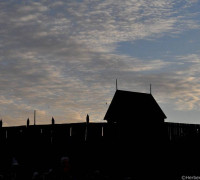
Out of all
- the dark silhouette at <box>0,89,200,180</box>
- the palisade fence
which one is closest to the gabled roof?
the dark silhouette at <box>0,89,200,180</box>

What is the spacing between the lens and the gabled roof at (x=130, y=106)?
120ft

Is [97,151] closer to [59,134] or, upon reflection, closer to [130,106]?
[59,134]

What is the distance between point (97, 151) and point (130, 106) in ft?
48.4

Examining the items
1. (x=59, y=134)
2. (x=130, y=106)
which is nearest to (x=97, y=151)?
(x=59, y=134)

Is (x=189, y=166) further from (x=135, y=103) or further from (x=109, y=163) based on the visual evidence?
(x=135, y=103)

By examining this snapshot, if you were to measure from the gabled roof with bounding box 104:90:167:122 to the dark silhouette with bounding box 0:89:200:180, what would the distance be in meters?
10.8

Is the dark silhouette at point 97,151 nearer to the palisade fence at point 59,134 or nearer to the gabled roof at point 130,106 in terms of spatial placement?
the palisade fence at point 59,134

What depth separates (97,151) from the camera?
22.2 meters

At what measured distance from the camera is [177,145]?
83.4 ft

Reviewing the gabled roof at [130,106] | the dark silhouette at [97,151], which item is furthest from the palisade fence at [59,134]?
the gabled roof at [130,106]

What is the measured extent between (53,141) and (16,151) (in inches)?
97.0

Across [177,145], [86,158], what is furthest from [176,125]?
[86,158]

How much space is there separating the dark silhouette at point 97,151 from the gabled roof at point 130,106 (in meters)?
10.8

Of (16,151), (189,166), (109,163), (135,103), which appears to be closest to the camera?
(109,163)
